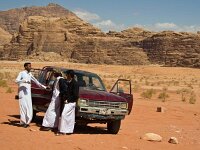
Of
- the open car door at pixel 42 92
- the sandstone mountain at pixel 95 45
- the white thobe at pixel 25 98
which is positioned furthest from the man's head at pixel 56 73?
the sandstone mountain at pixel 95 45

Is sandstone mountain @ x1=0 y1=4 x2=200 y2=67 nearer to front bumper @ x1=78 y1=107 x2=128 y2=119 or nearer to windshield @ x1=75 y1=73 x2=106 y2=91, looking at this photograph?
windshield @ x1=75 y1=73 x2=106 y2=91

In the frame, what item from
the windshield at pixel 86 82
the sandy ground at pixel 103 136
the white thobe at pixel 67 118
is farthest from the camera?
the windshield at pixel 86 82

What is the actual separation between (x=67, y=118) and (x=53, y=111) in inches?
21.5

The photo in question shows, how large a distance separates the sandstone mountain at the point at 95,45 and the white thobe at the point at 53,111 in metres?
87.4

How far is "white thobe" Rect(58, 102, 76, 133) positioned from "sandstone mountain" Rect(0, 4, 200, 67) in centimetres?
8772

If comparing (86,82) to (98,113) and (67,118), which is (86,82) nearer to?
(98,113)

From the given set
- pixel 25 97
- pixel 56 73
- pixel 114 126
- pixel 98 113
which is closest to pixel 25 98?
pixel 25 97

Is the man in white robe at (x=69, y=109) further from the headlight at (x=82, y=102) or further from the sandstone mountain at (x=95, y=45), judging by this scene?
the sandstone mountain at (x=95, y=45)

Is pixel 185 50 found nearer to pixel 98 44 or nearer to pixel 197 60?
pixel 197 60

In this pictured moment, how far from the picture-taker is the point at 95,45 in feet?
400

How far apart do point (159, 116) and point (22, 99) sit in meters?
7.42

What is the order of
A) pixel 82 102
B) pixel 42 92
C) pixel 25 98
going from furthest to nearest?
pixel 42 92, pixel 25 98, pixel 82 102

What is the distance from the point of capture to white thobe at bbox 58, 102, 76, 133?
1013 centimetres

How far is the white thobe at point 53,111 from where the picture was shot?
10.6 meters
